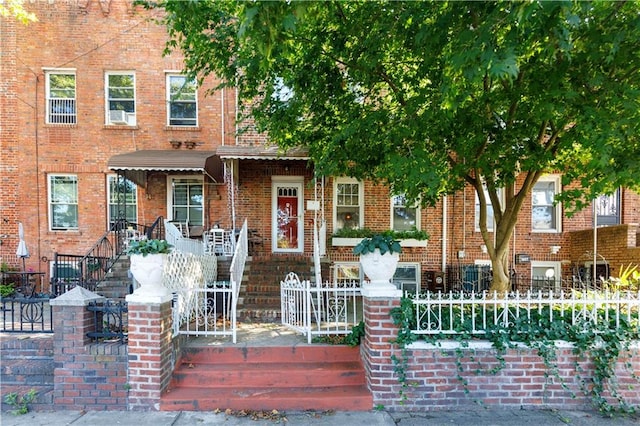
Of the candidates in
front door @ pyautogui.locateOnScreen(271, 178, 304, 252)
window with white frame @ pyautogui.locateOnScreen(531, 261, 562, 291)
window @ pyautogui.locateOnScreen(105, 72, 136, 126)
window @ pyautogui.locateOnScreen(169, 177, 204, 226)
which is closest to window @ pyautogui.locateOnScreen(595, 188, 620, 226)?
window with white frame @ pyautogui.locateOnScreen(531, 261, 562, 291)

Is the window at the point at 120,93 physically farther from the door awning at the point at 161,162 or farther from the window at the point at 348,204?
the window at the point at 348,204

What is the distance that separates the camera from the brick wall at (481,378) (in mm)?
4117

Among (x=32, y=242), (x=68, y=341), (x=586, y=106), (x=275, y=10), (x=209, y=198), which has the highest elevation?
(x=275, y=10)

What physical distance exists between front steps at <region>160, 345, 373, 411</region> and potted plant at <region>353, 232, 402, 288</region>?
1253 mm

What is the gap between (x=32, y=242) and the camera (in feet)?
33.2

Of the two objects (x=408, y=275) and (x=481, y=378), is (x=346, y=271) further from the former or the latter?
(x=481, y=378)

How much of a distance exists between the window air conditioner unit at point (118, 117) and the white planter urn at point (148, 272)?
792 centimetres

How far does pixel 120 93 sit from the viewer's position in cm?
1047

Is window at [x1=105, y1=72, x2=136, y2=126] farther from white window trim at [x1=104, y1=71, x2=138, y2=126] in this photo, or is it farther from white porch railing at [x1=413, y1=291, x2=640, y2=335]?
white porch railing at [x1=413, y1=291, x2=640, y2=335]

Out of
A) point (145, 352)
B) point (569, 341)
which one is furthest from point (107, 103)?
point (569, 341)

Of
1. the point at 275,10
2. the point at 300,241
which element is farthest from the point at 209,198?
the point at 275,10

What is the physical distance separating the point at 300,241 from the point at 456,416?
685cm

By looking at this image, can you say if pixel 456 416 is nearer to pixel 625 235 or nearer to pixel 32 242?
pixel 625 235

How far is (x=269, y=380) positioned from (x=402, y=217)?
23.6 feet
